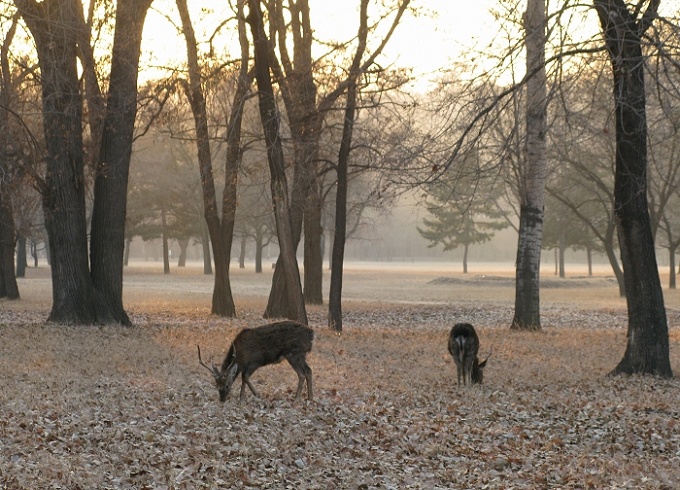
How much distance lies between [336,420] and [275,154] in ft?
32.0

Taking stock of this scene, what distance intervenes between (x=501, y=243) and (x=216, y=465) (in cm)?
14567

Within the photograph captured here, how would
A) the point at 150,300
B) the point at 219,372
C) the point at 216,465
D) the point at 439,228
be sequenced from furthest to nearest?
the point at 439,228 → the point at 150,300 → the point at 219,372 → the point at 216,465

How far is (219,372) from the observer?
11047 millimetres

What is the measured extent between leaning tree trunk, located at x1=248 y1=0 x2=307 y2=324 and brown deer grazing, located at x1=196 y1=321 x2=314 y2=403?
7.62 meters

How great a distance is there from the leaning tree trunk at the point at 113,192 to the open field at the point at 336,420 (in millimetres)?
2611

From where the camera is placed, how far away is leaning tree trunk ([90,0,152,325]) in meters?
20.7

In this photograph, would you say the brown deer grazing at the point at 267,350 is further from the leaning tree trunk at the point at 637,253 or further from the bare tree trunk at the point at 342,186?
the bare tree trunk at the point at 342,186

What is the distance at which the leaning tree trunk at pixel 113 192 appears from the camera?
67.8 ft

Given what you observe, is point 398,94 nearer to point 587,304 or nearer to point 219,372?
point 219,372

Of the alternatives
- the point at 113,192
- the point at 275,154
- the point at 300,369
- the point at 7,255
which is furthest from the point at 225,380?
the point at 7,255

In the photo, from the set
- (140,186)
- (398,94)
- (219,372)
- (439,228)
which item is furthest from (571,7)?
(439,228)

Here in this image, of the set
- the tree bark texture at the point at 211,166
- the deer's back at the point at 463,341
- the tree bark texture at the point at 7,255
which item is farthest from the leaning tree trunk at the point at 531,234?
the tree bark texture at the point at 7,255

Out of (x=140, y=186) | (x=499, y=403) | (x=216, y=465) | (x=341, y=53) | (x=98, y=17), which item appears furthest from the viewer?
(x=140, y=186)

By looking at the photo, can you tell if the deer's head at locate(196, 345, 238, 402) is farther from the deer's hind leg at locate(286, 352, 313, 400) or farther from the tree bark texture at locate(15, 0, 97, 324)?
the tree bark texture at locate(15, 0, 97, 324)
